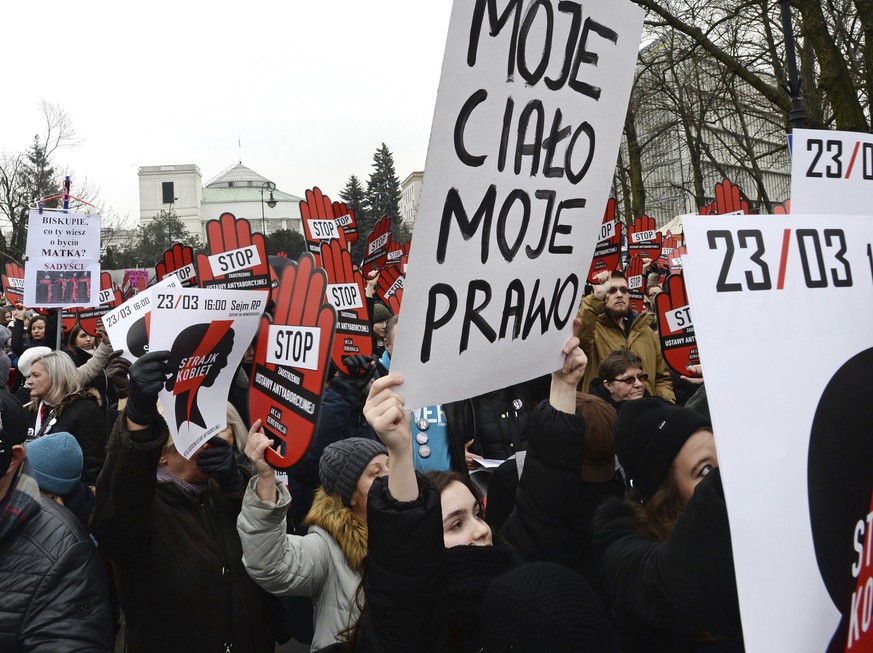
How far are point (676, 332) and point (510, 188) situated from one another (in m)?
4.12

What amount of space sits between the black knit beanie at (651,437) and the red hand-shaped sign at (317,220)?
22.3 feet

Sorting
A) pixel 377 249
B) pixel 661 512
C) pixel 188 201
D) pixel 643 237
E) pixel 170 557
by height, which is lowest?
pixel 170 557

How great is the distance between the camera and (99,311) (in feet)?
27.6

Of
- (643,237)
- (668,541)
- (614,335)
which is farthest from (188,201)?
(668,541)

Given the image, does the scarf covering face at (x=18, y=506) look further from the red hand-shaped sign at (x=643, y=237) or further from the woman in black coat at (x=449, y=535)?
the red hand-shaped sign at (x=643, y=237)

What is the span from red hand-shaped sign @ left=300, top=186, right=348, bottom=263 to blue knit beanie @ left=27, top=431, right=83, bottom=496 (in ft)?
18.6

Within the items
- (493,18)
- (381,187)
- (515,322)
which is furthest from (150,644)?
(381,187)

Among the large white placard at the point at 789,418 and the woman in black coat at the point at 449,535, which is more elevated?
the large white placard at the point at 789,418

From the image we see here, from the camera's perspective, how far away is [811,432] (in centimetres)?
122

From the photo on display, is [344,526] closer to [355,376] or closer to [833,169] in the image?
[355,376]

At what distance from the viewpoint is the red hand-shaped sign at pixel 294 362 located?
8.20 feet

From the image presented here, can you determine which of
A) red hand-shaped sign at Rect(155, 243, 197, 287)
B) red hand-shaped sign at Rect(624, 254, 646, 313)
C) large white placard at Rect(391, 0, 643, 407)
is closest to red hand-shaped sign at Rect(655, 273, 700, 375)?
red hand-shaped sign at Rect(624, 254, 646, 313)

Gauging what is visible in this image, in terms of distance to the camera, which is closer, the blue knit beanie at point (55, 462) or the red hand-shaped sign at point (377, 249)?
the blue knit beanie at point (55, 462)

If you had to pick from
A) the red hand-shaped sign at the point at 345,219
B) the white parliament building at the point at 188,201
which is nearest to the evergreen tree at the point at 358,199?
the white parliament building at the point at 188,201
